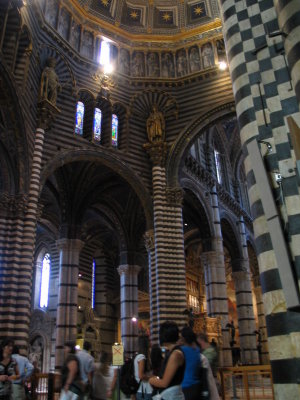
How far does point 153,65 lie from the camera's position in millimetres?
19875

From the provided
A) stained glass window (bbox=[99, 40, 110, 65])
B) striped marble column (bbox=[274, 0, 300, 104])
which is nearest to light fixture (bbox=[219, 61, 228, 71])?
stained glass window (bbox=[99, 40, 110, 65])

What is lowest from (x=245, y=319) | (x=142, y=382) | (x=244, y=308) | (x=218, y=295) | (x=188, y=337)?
(x=142, y=382)

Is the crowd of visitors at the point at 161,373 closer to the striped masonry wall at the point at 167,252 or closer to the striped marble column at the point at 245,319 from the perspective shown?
the striped masonry wall at the point at 167,252

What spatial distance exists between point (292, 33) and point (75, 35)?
14.4 meters

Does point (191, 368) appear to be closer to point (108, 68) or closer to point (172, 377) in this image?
point (172, 377)

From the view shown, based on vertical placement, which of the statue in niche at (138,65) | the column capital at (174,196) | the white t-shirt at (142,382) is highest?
the statue in niche at (138,65)

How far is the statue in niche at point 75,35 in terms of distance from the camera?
58.5 feet

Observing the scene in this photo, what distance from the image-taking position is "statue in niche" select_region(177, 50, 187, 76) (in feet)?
64.8

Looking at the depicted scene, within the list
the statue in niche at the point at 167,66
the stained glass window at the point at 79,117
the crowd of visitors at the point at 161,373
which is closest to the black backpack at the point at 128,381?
the crowd of visitors at the point at 161,373

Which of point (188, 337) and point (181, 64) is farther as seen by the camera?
point (181, 64)

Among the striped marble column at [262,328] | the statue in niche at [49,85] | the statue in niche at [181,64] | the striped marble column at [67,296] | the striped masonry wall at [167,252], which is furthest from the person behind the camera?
the striped marble column at [262,328]

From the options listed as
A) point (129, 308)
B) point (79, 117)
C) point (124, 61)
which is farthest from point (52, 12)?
point (129, 308)

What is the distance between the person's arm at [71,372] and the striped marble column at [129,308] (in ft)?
53.7

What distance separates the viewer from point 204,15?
65.6ft
